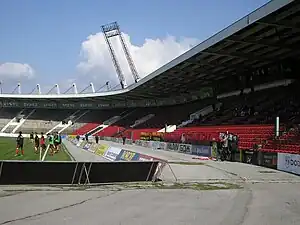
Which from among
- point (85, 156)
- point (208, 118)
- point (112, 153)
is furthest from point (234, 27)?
point (208, 118)

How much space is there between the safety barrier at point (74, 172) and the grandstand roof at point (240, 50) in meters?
11.7

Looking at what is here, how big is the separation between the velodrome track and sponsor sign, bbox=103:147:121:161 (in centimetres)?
1190

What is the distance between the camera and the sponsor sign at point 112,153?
27.6 m

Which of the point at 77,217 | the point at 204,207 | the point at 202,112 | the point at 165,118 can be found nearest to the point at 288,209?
the point at 204,207

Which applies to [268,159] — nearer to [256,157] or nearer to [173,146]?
[256,157]

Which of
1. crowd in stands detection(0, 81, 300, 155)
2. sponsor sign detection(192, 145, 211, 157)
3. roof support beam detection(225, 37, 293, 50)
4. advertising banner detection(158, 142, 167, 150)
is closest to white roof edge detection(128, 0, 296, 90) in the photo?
roof support beam detection(225, 37, 293, 50)

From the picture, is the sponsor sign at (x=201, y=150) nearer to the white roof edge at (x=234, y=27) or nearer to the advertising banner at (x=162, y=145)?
the white roof edge at (x=234, y=27)

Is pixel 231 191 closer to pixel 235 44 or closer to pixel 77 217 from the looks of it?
pixel 77 217

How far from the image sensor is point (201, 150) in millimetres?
38562

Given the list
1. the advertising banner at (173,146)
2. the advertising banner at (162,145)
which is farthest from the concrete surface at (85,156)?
the advertising banner at (162,145)

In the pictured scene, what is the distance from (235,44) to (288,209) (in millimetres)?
22825

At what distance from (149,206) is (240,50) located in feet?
84.7

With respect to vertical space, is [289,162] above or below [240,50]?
below

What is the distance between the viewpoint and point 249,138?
32.8m
